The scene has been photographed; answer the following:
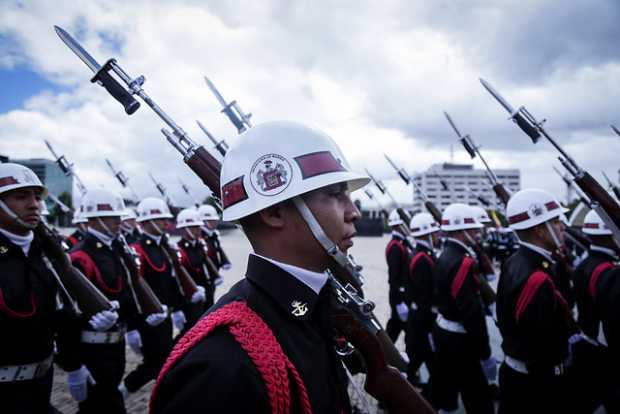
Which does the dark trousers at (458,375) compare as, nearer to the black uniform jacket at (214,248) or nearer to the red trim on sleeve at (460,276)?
the red trim on sleeve at (460,276)

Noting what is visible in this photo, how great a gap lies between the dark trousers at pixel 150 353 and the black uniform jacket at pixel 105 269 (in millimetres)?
704

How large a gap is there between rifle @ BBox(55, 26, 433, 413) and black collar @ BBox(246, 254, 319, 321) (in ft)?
0.82

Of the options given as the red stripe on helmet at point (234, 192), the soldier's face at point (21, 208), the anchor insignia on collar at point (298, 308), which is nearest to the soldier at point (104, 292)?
the soldier's face at point (21, 208)

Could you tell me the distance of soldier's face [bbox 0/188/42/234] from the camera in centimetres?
363

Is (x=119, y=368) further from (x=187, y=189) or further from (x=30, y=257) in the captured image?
(x=187, y=189)

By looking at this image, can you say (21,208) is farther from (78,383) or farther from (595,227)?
(595,227)

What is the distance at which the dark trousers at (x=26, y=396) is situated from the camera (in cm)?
325

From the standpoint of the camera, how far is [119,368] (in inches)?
196

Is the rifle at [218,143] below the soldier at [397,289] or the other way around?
the other way around

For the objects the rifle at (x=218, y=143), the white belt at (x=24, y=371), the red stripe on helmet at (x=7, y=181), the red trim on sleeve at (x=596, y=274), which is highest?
the red stripe on helmet at (x=7, y=181)

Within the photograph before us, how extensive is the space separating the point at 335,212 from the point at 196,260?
25.8 ft

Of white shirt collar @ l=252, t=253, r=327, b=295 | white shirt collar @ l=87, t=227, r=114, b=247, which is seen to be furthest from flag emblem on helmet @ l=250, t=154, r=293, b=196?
white shirt collar @ l=87, t=227, r=114, b=247

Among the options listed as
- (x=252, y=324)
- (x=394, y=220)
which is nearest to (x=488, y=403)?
(x=252, y=324)

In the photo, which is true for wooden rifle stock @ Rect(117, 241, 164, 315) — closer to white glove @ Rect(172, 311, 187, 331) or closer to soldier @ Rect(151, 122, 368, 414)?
white glove @ Rect(172, 311, 187, 331)
